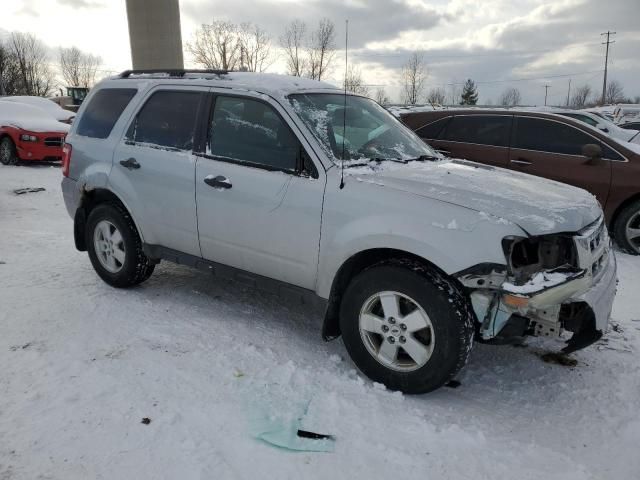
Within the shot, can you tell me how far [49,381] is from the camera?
10.4ft

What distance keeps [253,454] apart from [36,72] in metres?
78.1

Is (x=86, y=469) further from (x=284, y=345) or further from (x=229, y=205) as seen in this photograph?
(x=229, y=205)

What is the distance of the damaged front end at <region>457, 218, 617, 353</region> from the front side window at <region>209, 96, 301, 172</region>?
148 cm

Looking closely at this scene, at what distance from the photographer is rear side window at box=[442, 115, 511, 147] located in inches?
285

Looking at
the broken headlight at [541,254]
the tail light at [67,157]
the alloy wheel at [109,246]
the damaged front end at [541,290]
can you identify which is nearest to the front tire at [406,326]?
the damaged front end at [541,290]

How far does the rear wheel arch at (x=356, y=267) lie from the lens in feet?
9.99

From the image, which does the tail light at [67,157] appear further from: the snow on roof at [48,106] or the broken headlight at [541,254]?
the snow on roof at [48,106]

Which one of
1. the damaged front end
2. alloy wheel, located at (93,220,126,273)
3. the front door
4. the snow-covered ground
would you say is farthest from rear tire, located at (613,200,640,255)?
alloy wheel, located at (93,220,126,273)

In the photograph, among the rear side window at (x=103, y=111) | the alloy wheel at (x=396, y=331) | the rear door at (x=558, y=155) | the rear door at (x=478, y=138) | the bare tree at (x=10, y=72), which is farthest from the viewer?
the bare tree at (x=10, y=72)

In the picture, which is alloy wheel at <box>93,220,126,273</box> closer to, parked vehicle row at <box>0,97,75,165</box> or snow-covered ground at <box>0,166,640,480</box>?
snow-covered ground at <box>0,166,640,480</box>

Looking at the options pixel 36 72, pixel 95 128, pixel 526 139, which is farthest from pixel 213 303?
pixel 36 72

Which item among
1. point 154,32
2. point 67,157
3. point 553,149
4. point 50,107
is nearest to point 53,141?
point 50,107

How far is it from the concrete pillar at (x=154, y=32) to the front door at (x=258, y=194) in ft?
68.2

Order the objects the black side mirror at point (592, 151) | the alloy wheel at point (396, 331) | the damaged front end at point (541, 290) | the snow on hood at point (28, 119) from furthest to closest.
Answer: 1. the snow on hood at point (28, 119)
2. the black side mirror at point (592, 151)
3. the alloy wheel at point (396, 331)
4. the damaged front end at point (541, 290)
